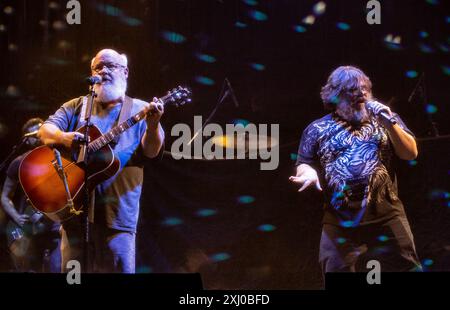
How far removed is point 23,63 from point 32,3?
0.56 metres

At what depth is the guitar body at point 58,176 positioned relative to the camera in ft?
12.3

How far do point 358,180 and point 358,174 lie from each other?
0.04 meters

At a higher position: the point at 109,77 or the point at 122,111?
the point at 109,77

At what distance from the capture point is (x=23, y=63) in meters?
5.21

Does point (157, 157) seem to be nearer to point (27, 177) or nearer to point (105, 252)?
point (105, 252)

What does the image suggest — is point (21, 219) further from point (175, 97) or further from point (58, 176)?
point (175, 97)

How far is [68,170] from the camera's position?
3947 mm

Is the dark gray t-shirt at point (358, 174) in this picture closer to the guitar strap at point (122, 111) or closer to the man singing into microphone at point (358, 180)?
the man singing into microphone at point (358, 180)

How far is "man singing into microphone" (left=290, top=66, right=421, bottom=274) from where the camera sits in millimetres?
3600

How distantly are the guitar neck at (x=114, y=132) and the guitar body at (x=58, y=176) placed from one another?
3 centimetres
